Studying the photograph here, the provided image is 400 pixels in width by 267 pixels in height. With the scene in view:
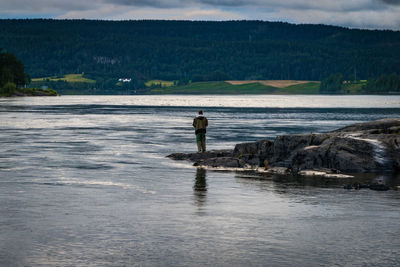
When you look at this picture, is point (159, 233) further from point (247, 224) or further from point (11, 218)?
point (11, 218)

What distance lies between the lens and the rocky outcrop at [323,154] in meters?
32.9

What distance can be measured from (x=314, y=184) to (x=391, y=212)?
689cm

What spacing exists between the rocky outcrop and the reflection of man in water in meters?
3.08

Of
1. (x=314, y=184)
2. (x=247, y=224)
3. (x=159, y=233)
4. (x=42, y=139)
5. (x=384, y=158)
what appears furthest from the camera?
(x=42, y=139)

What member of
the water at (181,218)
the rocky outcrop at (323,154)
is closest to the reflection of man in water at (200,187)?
the water at (181,218)

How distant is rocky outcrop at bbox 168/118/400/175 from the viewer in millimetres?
32906

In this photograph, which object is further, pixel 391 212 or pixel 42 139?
pixel 42 139

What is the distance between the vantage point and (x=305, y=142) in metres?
35.1

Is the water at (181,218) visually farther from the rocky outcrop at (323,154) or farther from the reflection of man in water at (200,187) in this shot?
the rocky outcrop at (323,154)

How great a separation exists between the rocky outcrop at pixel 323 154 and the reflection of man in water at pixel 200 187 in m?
3.08

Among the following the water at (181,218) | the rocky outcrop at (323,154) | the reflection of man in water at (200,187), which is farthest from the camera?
the rocky outcrop at (323,154)

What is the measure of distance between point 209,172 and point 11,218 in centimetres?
1392

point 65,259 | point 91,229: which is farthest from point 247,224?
point 65,259

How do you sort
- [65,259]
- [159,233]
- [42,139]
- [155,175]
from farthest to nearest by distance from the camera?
1. [42,139]
2. [155,175]
3. [159,233]
4. [65,259]
